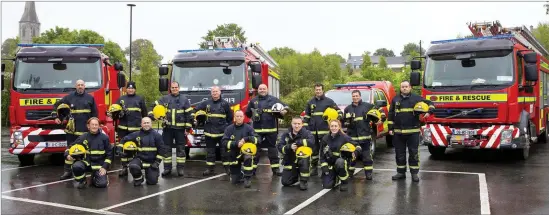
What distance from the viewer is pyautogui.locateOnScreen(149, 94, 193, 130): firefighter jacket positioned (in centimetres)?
958

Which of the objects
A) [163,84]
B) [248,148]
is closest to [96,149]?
[248,148]

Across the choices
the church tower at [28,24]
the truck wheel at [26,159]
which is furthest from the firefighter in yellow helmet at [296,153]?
the church tower at [28,24]

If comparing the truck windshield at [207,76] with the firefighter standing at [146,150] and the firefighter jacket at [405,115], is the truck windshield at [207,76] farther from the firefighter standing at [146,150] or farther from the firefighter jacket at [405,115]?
the firefighter jacket at [405,115]

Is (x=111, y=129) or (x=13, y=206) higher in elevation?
(x=111, y=129)

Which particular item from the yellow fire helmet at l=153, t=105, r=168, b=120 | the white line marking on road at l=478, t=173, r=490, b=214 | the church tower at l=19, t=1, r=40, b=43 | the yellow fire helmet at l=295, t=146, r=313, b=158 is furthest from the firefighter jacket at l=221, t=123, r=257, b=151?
the church tower at l=19, t=1, r=40, b=43

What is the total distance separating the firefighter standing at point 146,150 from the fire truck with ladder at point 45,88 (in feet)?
7.43

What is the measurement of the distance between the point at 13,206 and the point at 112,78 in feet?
18.2

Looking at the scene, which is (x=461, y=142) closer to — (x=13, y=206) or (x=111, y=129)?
(x=111, y=129)

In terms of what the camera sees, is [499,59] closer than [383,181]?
No

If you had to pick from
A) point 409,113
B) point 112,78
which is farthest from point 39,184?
point 409,113

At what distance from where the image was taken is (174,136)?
971cm

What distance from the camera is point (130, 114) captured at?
9797 mm

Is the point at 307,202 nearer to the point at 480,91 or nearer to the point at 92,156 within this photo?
the point at 92,156

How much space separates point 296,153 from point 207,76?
434 cm
